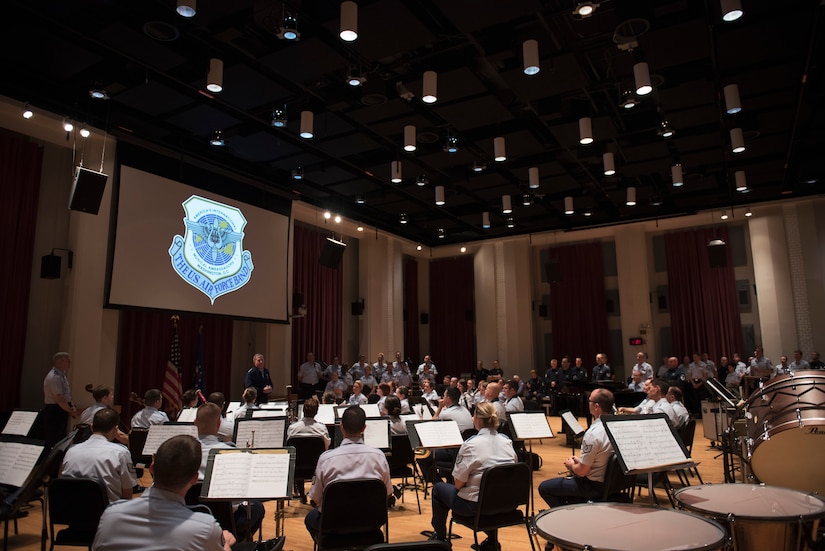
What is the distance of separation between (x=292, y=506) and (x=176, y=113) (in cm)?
622

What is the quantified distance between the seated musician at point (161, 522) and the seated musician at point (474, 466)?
2108 mm

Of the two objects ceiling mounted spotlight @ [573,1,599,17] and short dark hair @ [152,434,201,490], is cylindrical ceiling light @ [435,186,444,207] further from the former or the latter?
short dark hair @ [152,434,201,490]

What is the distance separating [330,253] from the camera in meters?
12.3

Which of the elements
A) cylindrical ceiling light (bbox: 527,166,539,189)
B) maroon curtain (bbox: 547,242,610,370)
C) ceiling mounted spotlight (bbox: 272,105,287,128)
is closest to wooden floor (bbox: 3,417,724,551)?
ceiling mounted spotlight (bbox: 272,105,287,128)

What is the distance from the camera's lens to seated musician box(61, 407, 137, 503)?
143 inches

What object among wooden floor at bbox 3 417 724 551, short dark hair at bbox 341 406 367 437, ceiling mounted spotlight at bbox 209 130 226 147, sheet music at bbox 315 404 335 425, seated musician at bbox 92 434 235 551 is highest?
ceiling mounted spotlight at bbox 209 130 226 147

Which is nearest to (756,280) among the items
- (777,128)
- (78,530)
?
(777,128)

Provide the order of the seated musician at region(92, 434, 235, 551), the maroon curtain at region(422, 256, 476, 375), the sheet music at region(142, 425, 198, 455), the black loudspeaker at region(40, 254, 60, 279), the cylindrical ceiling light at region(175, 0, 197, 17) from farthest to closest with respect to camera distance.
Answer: the maroon curtain at region(422, 256, 476, 375), the black loudspeaker at region(40, 254, 60, 279), the cylindrical ceiling light at region(175, 0, 197, 17), the sheet music at region(142, 425, 198, 455), the seated musician at region(92, 434, 235, 551)

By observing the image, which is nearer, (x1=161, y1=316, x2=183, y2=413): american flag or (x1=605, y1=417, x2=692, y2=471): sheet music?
(x1=605, y1=417, x2=692, y2=471): sheet music

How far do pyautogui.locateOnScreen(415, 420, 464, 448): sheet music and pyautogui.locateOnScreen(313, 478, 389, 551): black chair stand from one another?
168 cm

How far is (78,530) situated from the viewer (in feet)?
11.6

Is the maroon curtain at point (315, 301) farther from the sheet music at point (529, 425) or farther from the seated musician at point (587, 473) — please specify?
the seated musician at point (587, 473)

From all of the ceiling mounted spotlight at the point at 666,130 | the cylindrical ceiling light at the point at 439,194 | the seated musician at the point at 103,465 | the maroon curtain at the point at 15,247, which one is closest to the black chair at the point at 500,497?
the seated musician at the point at 103,465

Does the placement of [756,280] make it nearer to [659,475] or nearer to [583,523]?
[659,475]
